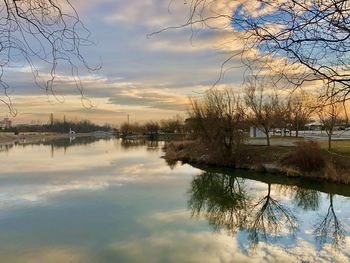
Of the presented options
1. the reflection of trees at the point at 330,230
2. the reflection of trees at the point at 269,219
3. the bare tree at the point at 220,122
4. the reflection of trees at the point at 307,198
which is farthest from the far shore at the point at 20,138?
the reflection of trees at the point at 330,230

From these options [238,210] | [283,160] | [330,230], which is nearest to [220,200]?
[238,210]

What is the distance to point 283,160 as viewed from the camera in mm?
29344

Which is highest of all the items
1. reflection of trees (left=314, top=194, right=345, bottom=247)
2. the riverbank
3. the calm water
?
the riverbank

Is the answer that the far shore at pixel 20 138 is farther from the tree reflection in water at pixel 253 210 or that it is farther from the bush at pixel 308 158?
the tree reflection in water at pixel 253 210

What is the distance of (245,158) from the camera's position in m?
32.8

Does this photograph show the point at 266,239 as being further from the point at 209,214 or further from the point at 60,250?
the point at 60,250

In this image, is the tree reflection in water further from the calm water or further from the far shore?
the far shore

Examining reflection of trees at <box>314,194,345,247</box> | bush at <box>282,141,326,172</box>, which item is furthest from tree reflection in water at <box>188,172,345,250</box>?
bush at <box>282,141,326,172</box>

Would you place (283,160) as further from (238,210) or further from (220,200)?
(238,210)

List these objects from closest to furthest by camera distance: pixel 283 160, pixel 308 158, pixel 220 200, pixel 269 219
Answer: pixel 269 219 < pixel 220 200 < pixel 308 158 < pixel 283 160

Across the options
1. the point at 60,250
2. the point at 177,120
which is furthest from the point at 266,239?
the point at 177,120

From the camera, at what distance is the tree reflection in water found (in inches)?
513

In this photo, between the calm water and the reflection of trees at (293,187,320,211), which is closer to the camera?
the calm water

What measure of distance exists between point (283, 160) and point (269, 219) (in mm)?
14979
